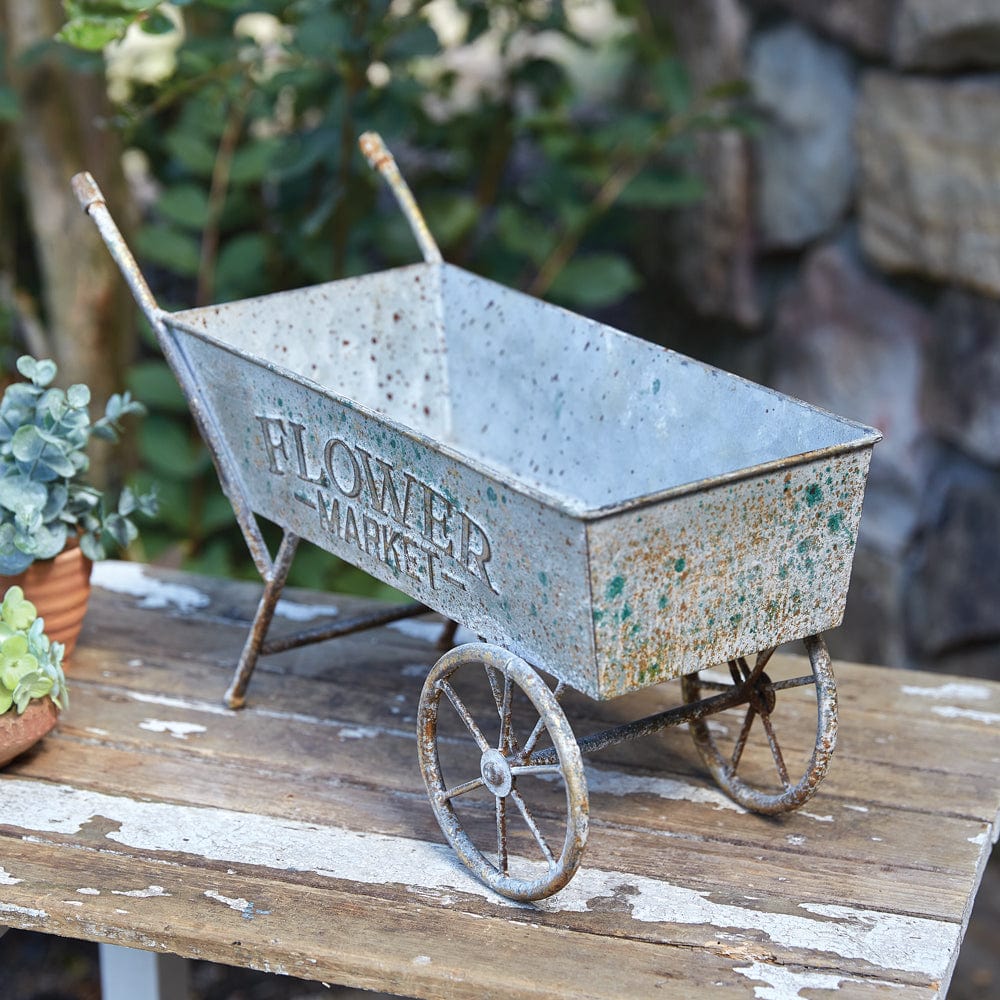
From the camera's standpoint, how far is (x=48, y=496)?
1.74 m

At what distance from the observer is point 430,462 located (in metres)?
1.41

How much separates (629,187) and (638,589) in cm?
141

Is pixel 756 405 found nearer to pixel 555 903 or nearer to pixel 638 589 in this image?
pixel 638 589

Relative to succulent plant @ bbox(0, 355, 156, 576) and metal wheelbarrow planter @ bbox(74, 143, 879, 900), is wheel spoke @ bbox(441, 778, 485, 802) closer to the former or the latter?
metal wheelbarrow planter @ bbox(74, 143, 879, 900)

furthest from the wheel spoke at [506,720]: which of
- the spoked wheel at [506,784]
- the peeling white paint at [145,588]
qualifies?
the peeling white paint at [145,588]

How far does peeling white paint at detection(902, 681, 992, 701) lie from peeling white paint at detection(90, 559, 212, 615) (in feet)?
3.26

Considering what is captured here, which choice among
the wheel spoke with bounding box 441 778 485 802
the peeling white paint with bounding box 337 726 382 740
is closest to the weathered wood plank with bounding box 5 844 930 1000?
the wheel spoke with bounding box 441 778 485 802

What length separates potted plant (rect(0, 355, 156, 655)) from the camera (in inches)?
66.9

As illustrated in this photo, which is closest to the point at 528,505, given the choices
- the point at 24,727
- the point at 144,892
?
the point at 144,892

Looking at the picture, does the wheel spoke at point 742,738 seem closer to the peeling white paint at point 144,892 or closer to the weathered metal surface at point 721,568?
the weathered metal surface at point 721,568

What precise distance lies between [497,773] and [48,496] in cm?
68

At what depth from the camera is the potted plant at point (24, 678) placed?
1.58 meters

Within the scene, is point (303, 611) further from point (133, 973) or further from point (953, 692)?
point (953, 692)

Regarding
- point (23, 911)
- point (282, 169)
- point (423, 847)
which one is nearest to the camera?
point (23, 911)
